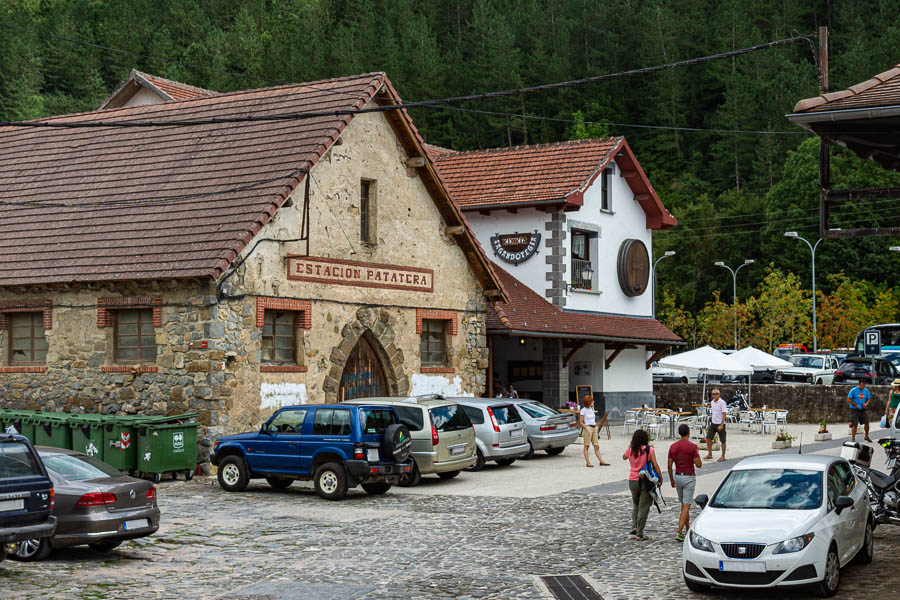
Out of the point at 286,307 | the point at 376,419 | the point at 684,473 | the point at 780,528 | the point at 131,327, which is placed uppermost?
the point at 286,307

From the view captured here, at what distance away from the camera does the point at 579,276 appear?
3850 centimetres

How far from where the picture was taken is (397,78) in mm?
85125

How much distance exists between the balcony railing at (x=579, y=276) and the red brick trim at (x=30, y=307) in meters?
17.8

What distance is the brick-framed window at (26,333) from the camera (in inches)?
1030

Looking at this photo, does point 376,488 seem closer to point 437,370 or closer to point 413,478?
point 413,478

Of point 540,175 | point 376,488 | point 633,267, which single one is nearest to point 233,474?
point 376,488

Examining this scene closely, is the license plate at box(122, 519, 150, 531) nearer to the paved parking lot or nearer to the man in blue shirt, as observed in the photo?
the paved parking lot

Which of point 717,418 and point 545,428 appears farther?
point 545,428

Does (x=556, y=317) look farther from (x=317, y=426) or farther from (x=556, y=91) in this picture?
(x=556, y=91)

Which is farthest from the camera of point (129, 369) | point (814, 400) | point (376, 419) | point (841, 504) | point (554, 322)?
point (814, 400)

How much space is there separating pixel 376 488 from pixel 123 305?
7.56 m

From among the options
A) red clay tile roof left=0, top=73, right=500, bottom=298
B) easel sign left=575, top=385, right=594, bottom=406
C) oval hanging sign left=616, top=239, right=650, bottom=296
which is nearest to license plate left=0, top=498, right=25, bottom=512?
red clay tile roof left=0, top=73, right=500, bottom=298

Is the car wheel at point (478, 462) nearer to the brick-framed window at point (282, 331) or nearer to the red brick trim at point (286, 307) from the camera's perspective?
the brick-framed window at point (282, 331)

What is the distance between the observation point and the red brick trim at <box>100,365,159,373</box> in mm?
24734
